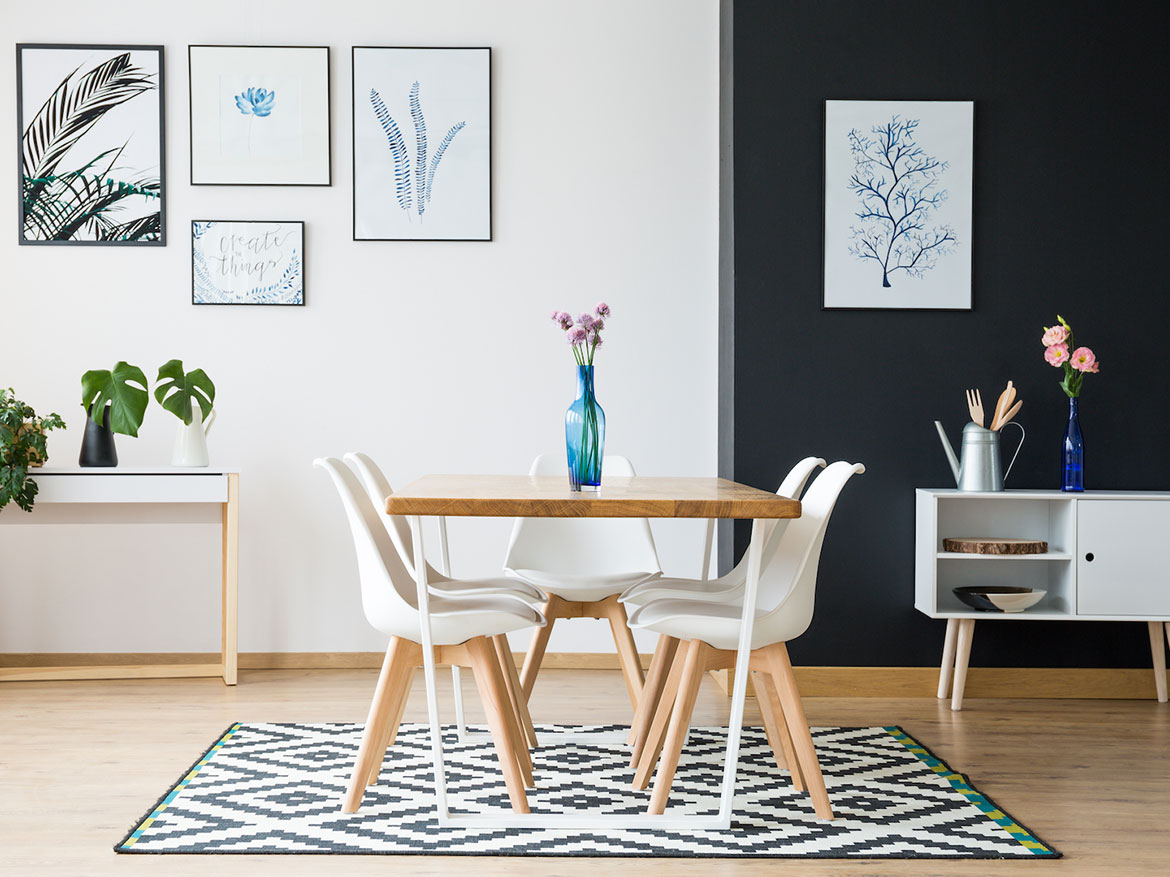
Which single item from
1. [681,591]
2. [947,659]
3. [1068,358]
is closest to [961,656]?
[947,659]

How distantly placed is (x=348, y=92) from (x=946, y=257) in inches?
91.3

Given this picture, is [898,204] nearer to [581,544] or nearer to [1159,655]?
[581,544]

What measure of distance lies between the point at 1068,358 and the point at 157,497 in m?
3.17

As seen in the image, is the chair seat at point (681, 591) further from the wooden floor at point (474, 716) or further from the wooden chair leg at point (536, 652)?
the wooden floor at point (474, 716)

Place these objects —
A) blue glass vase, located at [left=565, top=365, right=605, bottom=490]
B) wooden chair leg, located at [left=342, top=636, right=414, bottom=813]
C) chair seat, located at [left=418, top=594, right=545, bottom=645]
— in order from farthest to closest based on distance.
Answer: blue glass vase, located at [left=565, top=365, right=605, bottom=490] < wooden chair leg, located at [left=342, top=636, right=414, bottom=813] < chair seat, located at [left=418, top=594, right=545, bottom=645]

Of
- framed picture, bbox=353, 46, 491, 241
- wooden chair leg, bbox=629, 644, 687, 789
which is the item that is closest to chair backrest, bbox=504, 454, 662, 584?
wooden chair leg, bbox=629, 644, 687, 789

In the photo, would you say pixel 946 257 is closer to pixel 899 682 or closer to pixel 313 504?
pixel 899 682

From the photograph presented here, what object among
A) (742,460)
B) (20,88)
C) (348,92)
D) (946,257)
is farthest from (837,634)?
(20,88)

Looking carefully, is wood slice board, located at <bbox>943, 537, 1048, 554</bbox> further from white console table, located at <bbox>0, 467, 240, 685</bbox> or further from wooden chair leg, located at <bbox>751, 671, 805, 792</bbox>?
white console table, located at <bbox>0, 467, 240, 685</bbox>

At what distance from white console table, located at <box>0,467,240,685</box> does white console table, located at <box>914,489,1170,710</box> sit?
94.7 inches

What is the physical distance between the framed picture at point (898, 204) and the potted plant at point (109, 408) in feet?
8.02

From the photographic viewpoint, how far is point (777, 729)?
283 centimetres

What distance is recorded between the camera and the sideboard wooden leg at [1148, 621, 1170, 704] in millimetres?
3742

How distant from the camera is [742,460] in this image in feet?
12.8
